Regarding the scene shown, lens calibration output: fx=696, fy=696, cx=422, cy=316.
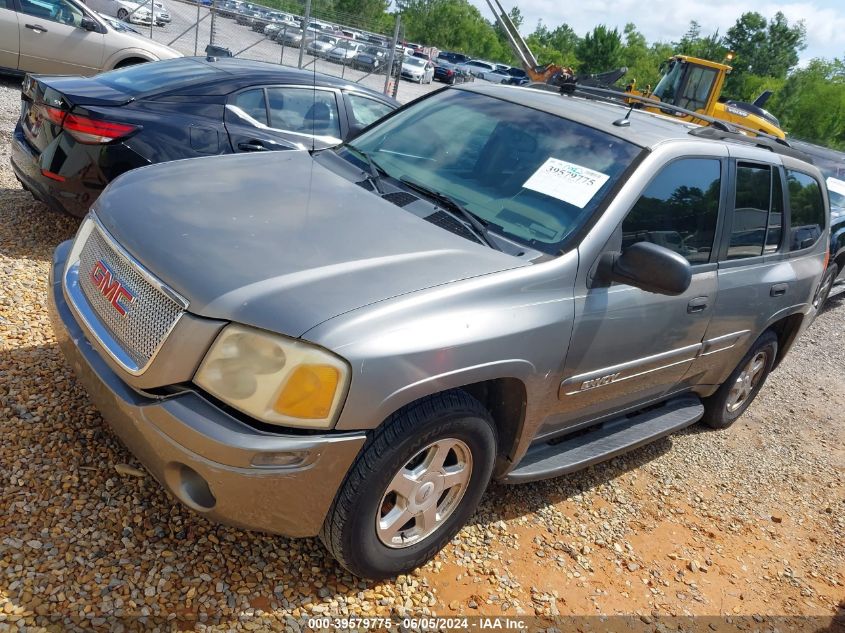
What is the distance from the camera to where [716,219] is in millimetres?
3674

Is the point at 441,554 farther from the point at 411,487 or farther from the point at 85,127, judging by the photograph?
the point at 85,127

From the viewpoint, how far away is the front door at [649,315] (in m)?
3.04

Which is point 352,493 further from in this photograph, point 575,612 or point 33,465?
point 33,465

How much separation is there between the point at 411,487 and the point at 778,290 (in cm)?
287

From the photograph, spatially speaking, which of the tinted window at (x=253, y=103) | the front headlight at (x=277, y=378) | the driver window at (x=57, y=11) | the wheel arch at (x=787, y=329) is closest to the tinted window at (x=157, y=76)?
the tinted window at (x=253, y=103)

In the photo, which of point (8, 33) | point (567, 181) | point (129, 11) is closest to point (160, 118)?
point (567, 181)

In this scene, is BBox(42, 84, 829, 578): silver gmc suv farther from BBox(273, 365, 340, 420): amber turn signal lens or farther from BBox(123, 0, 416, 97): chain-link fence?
BBox(123, 0, 416, 97): chain-link fence

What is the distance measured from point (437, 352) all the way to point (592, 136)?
160cm

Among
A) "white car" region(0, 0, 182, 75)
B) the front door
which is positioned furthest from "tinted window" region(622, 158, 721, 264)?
"white car" region(0, 0, 182, 75)

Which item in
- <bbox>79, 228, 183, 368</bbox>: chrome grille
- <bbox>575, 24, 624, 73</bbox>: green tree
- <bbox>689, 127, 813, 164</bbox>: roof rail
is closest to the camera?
<bbox>79, 228, 183, 368</bbox>: chrome grille

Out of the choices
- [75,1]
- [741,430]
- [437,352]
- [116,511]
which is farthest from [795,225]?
[75,1]

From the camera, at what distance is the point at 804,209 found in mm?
4555

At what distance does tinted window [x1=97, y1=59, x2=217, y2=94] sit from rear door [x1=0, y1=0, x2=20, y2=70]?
18.0ft

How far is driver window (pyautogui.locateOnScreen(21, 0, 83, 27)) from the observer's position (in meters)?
9.91
